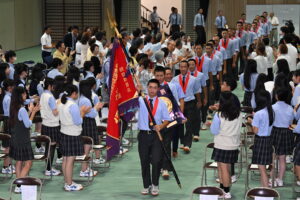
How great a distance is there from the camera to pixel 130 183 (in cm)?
993

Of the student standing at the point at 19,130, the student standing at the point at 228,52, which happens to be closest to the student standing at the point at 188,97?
the student standing at the point at 19,130

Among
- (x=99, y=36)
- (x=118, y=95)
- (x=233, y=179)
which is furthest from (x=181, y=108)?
(x=99, y=36)

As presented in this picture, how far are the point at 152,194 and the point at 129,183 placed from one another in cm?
81

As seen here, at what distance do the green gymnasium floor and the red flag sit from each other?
838mm

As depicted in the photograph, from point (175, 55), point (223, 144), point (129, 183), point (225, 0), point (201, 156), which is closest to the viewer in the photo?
point (223, 144)

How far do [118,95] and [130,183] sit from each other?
1686 millimetres

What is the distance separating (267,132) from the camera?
8703mm

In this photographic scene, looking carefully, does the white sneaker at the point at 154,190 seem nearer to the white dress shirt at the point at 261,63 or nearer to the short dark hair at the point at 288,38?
the white dress shirt at the point at 261,63

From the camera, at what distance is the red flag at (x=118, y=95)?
8.95 meters

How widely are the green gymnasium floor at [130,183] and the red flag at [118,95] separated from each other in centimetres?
84

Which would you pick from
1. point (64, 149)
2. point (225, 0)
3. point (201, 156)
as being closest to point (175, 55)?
point (201, 156)

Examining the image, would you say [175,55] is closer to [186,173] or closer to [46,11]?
[186,173]

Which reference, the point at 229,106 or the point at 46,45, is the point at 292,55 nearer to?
the point at 229,106

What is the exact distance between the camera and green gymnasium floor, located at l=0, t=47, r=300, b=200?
927 centimetres
